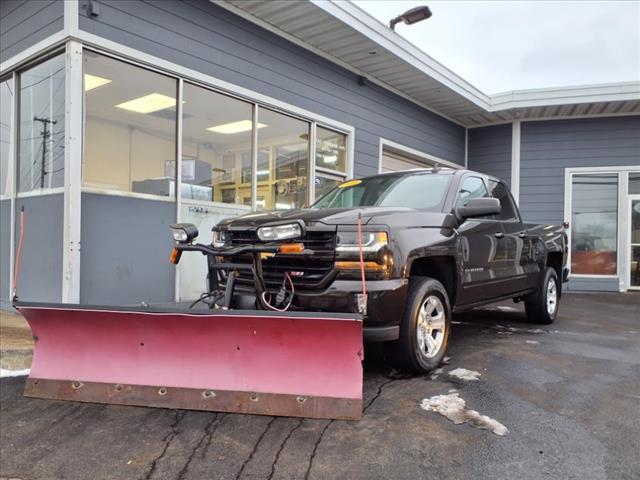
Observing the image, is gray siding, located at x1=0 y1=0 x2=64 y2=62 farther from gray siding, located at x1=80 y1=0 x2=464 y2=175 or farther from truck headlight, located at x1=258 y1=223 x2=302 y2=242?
truck headlight, located at x1=258 y1=223 x2=302 y2=242

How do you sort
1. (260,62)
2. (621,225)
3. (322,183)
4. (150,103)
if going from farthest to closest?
(621,225) < (322,183) < (260,62) < (150,103)

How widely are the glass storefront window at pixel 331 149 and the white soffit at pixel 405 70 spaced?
133 centimetres

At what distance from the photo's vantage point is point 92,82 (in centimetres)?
567

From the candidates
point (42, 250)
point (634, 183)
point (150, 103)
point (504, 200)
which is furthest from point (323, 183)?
point (634, 183)

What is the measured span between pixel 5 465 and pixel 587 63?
48.3 m

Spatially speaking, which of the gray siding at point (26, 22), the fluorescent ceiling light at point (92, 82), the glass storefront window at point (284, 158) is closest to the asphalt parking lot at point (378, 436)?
the fluorescent ceiling light at point (92, 82)

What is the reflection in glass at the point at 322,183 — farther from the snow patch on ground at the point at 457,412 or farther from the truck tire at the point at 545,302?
the snow patch on ground at the point at 457,412

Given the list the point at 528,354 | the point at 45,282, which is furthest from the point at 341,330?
the point at 45,282

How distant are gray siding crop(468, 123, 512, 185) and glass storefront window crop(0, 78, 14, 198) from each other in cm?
1085

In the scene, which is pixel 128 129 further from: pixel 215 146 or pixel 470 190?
pixel 470 190

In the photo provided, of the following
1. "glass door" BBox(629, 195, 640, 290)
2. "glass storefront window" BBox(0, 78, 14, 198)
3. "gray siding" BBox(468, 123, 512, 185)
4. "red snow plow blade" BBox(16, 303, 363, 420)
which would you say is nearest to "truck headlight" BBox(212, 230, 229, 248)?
"red snow plow blade" BBox(16, 303, 363, 420)

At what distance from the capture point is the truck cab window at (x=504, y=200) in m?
5.52

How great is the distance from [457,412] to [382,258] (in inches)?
45.1

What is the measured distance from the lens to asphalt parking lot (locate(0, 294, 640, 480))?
99.7 inches
